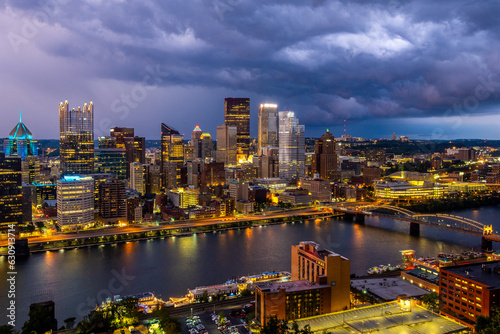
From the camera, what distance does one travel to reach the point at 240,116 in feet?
181

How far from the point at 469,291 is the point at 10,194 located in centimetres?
1741

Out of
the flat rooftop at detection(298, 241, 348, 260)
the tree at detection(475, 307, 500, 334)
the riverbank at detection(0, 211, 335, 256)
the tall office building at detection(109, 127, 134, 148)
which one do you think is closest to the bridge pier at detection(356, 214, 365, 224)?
the riverbank at detection(0, 211, 335, 256)

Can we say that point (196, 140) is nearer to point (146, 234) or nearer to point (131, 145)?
point (131, 145)

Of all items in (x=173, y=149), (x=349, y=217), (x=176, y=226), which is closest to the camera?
(x=176, y=226)

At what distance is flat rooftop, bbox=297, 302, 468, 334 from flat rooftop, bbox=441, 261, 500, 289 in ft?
3.53

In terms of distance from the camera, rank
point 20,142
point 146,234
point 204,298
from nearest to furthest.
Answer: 1. point 204,298
2. point 146,234
3. point 20,142

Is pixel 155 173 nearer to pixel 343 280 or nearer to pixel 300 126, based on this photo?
pixel 300 126

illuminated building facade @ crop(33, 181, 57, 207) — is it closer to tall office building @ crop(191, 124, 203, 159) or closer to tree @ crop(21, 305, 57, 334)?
tree @ crop(21, 305, 57, 334)

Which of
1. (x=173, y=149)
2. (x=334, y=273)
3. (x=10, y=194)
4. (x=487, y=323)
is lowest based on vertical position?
(x=487, y=323)

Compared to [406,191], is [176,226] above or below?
below

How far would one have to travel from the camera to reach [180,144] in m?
40.9

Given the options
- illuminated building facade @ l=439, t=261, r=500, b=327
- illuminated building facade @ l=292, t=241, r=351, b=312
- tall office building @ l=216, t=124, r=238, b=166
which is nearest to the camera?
illuminated building facade @ l=439, t=261, r=500, b=327

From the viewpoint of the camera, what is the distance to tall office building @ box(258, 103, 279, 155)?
180 feet

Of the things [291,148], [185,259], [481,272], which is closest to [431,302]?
[481,272]
